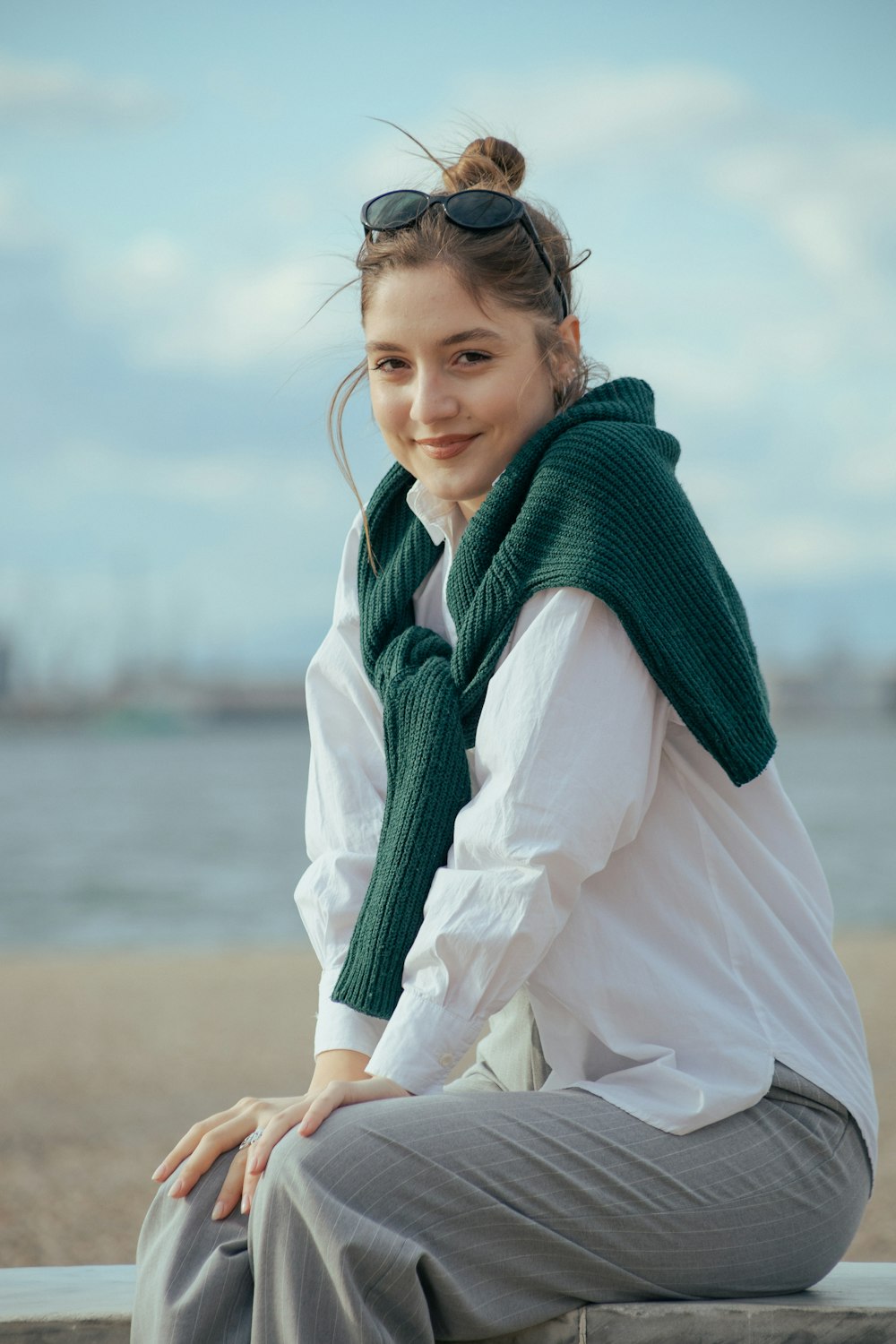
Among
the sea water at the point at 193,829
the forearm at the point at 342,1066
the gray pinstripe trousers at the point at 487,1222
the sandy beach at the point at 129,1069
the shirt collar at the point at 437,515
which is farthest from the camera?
the sea water at the point at 193,829

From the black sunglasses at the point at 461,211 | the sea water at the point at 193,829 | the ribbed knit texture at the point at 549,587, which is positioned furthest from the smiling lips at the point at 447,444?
the sea water at the point at 193,829

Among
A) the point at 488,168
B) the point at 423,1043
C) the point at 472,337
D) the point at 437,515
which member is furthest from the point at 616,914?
the point at 488,168

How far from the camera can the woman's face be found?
2035mm

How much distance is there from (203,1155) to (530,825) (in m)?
0.55

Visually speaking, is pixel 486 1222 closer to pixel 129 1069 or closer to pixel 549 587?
pixel 549 587

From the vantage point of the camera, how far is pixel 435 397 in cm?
204

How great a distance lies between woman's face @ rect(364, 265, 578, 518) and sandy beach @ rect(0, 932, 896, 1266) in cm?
285

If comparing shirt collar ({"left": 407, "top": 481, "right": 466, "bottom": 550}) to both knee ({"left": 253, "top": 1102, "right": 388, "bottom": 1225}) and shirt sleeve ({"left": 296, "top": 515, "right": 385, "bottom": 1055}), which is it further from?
knee ({"left": 253, "top": 1102, "right": 388, "bottom": 1225})

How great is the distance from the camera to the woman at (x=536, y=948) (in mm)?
1581

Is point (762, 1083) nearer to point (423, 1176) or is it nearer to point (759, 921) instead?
point (759, 921)

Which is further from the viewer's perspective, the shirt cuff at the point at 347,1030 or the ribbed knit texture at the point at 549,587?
the shirt cuff at the point at 347,1030

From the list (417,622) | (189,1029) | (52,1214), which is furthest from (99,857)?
(417,622)

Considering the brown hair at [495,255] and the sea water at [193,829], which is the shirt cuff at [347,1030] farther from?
the sea water at [193,829]

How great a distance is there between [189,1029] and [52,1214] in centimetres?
320
